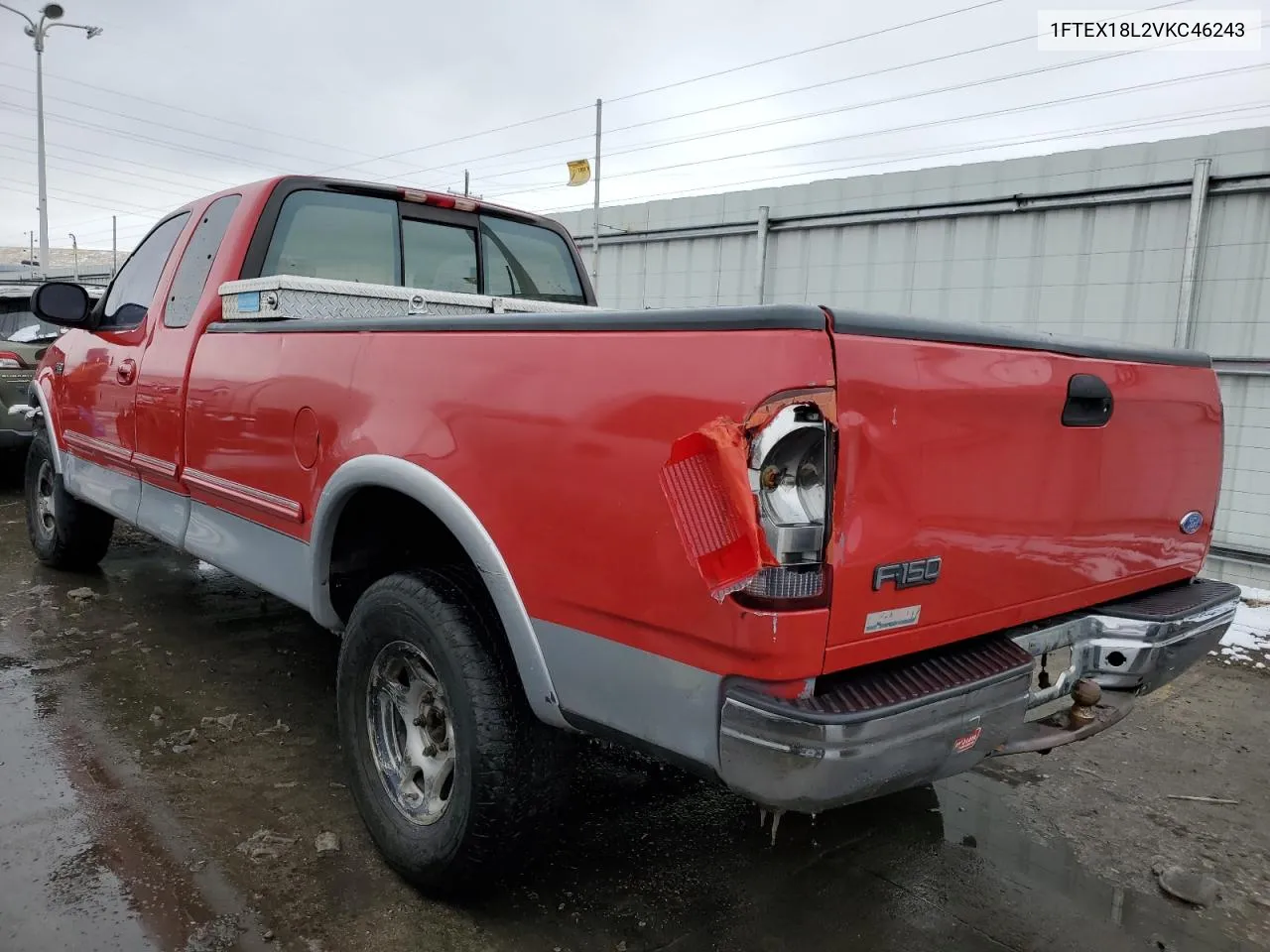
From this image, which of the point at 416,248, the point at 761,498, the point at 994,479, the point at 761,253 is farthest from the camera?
the point at 761,253

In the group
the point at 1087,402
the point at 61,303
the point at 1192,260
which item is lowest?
the point at 1087,402

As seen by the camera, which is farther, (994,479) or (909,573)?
(994,479)

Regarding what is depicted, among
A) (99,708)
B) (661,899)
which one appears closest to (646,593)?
(661,899)

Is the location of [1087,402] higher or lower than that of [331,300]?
lower

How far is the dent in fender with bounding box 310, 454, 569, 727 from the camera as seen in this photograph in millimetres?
2068

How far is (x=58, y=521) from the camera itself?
207 inches

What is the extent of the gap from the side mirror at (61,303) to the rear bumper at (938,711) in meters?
4.15

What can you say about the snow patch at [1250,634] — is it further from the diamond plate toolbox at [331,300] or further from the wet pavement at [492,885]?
the diamond plate toolbox at [331,300]

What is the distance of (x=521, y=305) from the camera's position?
4.08 metres

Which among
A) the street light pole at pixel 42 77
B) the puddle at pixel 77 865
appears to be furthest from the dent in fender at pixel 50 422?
the street light pole at pixel 42 77

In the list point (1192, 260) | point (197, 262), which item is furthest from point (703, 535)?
point (1192, 260)

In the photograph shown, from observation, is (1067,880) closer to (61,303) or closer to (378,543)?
(378,543)

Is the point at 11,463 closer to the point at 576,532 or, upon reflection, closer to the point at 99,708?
the point at 99,708

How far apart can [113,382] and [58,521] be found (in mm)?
1604
